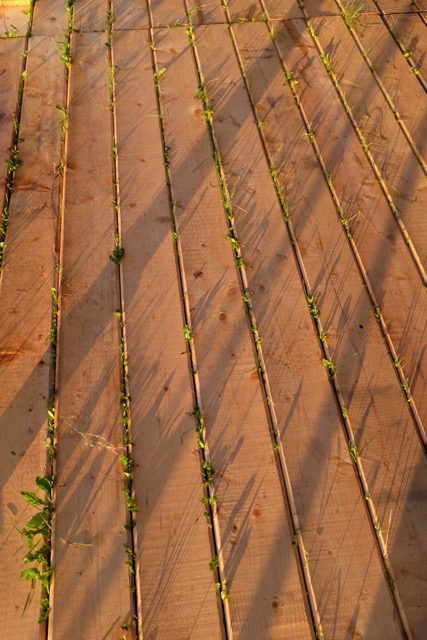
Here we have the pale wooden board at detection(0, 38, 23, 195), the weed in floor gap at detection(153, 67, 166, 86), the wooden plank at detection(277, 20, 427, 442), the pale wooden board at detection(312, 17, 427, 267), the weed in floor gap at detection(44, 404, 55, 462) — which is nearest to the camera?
the weed in floor gap at detection(44, 404, 55, 462)

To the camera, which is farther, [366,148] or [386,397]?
[366,148]

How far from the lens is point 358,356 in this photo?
2.17 meters

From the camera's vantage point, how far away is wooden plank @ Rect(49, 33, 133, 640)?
166cm

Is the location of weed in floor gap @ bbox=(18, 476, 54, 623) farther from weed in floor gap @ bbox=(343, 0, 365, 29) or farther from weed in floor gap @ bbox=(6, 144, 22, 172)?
weed in floor gap @ bbox=(343, 0, 365, 29)

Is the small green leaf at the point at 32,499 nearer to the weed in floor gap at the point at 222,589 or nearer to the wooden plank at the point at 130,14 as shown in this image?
the weed in floor gap at the point at 222,589

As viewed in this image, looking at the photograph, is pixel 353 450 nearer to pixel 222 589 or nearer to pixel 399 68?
pixel 222 589

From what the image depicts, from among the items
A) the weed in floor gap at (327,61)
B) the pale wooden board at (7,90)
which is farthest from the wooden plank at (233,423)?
the weed in floor gap at (327,61)

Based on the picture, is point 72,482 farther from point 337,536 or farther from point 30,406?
point 337,536

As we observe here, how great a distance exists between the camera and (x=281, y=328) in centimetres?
222

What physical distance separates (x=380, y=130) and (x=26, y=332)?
Answer: 213 cm

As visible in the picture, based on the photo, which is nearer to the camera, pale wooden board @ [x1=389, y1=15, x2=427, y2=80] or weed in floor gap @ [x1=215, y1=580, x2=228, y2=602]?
weed in floor gap @ [x1=215, y1=580, x2=228, y2=602]

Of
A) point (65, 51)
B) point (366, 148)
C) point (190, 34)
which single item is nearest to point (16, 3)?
point (65, 51)

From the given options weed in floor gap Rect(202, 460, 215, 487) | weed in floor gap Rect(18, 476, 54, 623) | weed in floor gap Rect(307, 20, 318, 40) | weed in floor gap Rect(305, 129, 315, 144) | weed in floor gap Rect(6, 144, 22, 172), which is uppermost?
weed in floor gap Rect(307, 20, 318, 40)

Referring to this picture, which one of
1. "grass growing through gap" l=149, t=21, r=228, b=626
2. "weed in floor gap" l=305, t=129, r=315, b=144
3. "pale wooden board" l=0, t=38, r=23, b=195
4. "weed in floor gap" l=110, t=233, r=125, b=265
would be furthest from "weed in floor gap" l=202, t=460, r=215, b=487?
"weed in floor gap" l=305, t=129, r=315, b=144
